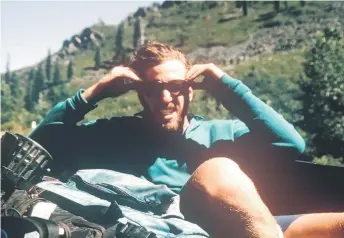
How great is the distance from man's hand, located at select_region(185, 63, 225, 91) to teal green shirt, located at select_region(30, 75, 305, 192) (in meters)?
0.03

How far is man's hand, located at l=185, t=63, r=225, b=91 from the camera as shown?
1281mm

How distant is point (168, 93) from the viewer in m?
1.29

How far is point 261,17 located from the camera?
30.4 meters

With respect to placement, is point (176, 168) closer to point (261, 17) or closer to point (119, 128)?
point (119, 128)

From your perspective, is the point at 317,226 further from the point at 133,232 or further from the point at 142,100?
the point at 142,100

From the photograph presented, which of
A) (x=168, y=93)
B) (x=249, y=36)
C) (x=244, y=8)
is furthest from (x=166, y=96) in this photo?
(x=244, y=8)

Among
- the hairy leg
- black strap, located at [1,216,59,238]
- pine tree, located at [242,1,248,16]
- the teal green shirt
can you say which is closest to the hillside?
pine tree, located at [242,1,248,16]

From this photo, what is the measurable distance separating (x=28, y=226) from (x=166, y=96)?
0.58 meters

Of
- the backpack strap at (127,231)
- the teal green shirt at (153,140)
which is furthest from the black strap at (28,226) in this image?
the teal green shirt at (153,140)

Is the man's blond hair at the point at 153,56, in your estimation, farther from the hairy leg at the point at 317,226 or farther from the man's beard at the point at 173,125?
the hairy leg at the point at 317,226

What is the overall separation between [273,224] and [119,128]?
620mm

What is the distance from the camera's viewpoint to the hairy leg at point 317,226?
3.39 ft

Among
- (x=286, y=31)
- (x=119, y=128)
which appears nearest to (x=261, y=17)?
(x=286, y=31)

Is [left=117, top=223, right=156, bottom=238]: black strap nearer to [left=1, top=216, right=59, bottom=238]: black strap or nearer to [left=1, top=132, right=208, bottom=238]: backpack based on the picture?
[left=1, top=132, right=208, bottom=238]: backpack
